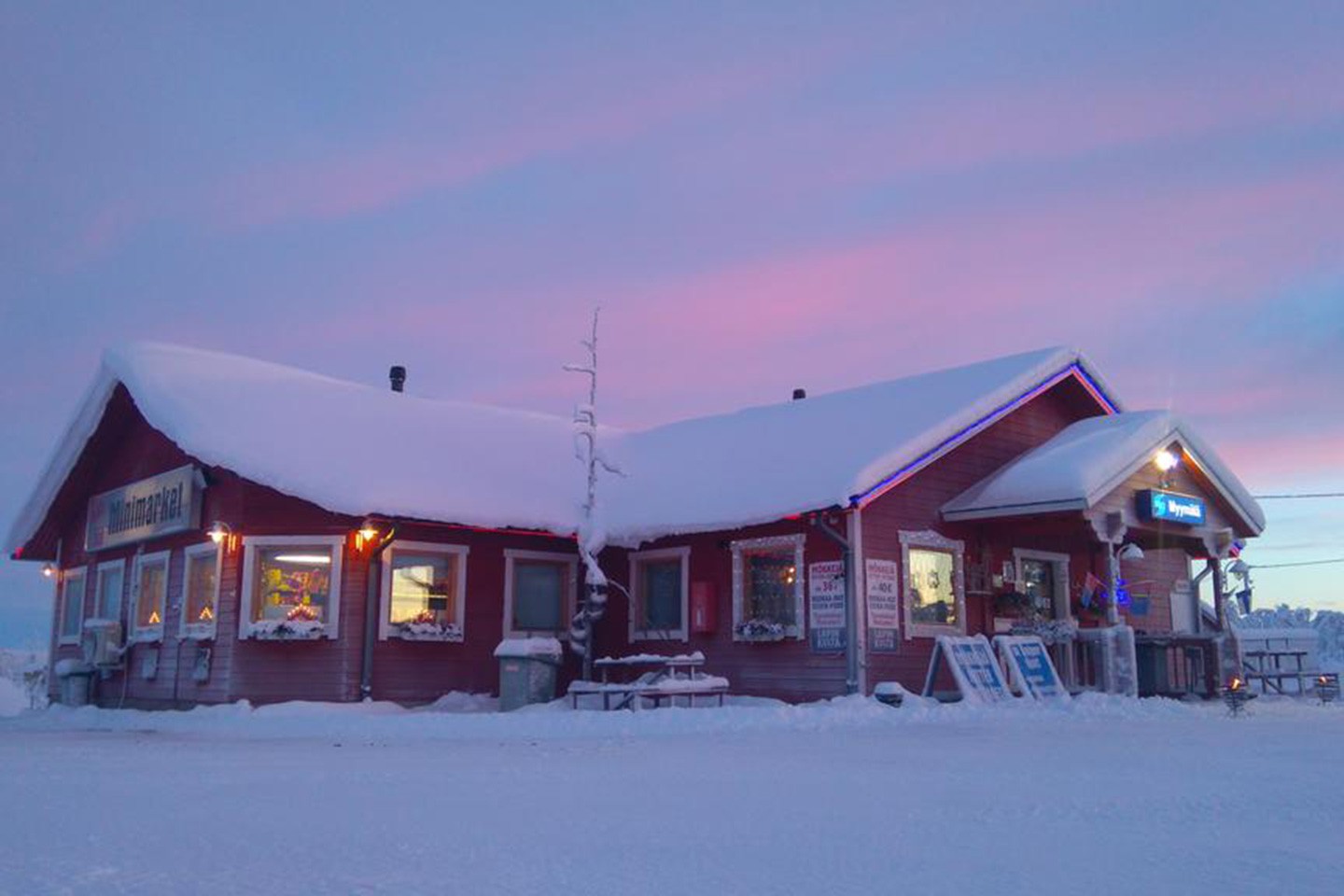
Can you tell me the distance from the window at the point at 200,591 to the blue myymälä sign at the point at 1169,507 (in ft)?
45.0

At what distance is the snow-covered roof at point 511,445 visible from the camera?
17.3 meters

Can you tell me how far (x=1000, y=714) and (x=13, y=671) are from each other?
167 feet

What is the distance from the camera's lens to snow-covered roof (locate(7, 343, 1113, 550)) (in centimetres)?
1734

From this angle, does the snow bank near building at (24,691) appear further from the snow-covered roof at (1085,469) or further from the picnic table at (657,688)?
the snow-covered roof at (1085,469)

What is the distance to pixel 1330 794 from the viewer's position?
25.3ft

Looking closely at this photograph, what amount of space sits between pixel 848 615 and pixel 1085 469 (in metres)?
3.88

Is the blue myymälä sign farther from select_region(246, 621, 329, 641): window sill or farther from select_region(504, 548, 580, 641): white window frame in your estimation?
select_region(246, 621, 329, 641): window sill

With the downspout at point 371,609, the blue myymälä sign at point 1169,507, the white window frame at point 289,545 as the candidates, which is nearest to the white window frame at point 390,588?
the downspout at point 371,609

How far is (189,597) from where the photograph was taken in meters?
19.1

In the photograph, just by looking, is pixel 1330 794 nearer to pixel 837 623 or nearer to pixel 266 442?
pixel 837 623

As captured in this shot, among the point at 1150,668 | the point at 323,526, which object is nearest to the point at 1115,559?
the point at 1150,668

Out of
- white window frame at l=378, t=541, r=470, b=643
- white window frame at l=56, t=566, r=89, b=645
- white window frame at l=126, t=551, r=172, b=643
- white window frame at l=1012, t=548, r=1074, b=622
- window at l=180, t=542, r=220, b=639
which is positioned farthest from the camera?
white window frame at l=56, t=566, r=89, b=645

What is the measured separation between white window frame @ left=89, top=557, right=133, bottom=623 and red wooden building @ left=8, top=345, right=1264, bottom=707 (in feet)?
0.26

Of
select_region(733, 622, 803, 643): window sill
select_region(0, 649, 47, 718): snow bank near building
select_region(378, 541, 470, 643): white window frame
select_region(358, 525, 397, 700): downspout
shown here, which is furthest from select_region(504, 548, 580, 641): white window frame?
select_region(0, 649, 47, 718): snow bank near building
